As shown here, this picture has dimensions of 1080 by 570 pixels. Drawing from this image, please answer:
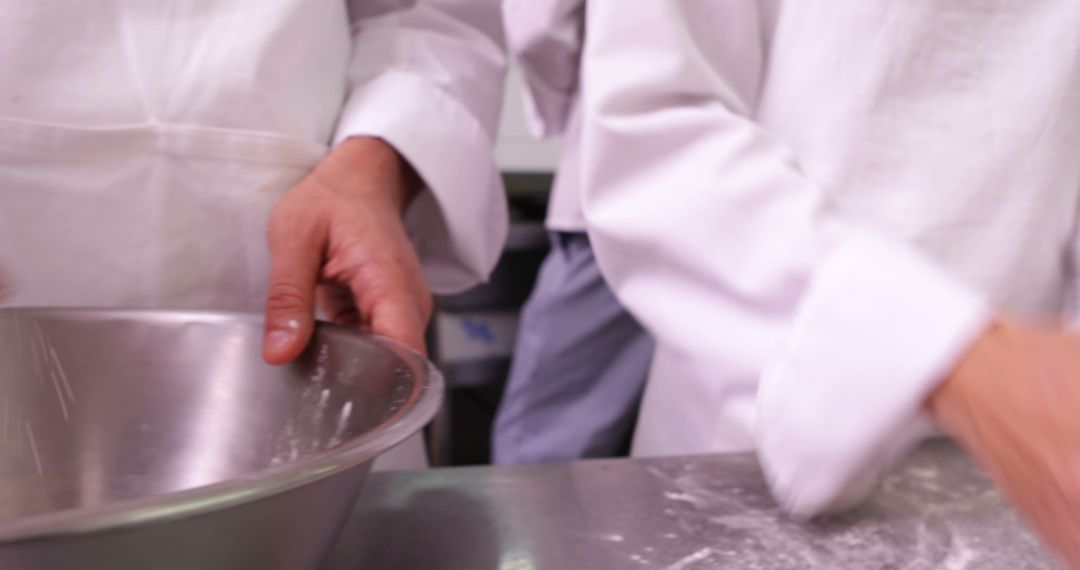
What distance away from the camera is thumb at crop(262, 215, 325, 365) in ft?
1.21

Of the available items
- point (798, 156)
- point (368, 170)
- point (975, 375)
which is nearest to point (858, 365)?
point (975, 375)

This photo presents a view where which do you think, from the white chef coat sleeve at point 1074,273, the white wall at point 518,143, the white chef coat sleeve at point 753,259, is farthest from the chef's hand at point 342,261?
the white wall at point 518,143

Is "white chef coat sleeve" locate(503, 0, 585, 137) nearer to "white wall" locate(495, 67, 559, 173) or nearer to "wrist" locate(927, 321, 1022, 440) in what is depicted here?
"wrist" locate(927, 321, 1022, 440)

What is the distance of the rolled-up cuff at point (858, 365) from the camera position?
0.30m

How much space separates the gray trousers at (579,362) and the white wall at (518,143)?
2.11ft

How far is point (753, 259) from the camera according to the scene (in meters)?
0.38

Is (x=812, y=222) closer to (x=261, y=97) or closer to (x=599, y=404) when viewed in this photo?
(x=261, y=97)

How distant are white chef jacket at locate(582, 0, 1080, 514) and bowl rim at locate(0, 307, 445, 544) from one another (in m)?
0.16

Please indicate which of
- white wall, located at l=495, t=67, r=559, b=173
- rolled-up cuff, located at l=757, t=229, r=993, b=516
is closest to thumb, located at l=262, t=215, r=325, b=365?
rolled-up cuff, located at l=757, t=229, r=993, b=516

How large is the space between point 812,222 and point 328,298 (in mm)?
269

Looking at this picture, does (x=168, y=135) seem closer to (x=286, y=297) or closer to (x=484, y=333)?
(x=286, y=297)

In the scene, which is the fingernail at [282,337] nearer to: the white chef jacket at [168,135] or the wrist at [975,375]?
the white chef jacket at [168,135]

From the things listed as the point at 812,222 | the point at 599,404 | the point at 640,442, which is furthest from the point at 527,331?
the point at 812,222

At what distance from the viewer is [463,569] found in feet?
1.08
